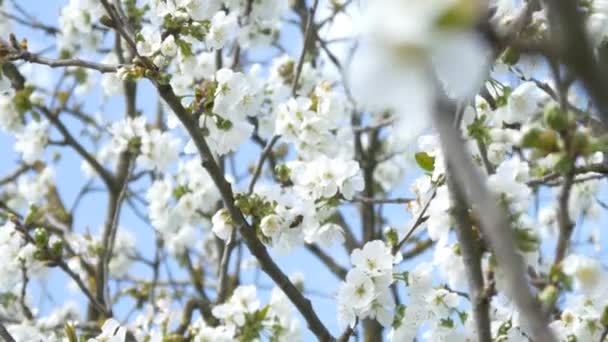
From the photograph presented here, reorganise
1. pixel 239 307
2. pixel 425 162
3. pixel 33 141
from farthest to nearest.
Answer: pixel 33 141
pixel 239 307
pixel 425 162

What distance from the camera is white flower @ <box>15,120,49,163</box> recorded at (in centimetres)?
450

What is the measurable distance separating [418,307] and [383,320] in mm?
99

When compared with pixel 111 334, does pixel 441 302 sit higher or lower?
higher

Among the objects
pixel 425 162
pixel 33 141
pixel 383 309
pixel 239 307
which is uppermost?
pixel 33 141

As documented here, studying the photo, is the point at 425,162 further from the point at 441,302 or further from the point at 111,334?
the point at 111,334

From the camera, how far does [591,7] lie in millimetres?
2266

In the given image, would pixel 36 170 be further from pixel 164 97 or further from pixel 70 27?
pixel 164 97

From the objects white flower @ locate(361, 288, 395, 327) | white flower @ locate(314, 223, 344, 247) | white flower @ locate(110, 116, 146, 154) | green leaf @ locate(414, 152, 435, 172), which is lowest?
white flower @ locate(361, 288, 395, 327)

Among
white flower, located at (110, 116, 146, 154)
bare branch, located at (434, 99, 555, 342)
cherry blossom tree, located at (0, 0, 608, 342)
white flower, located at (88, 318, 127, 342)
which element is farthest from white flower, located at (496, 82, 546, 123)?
white flower, located at (110, 116, 146, 154)

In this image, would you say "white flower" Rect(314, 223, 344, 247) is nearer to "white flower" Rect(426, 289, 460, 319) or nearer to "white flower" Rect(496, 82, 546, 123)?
"white flower" Rect(426, 289, 460, 319)

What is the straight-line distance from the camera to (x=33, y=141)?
4.50 meters

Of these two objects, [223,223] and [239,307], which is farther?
[239,307]

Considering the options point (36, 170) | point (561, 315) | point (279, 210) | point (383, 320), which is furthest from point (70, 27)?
point (561, 315)

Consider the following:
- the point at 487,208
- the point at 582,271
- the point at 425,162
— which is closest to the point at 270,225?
the point at 425,162
